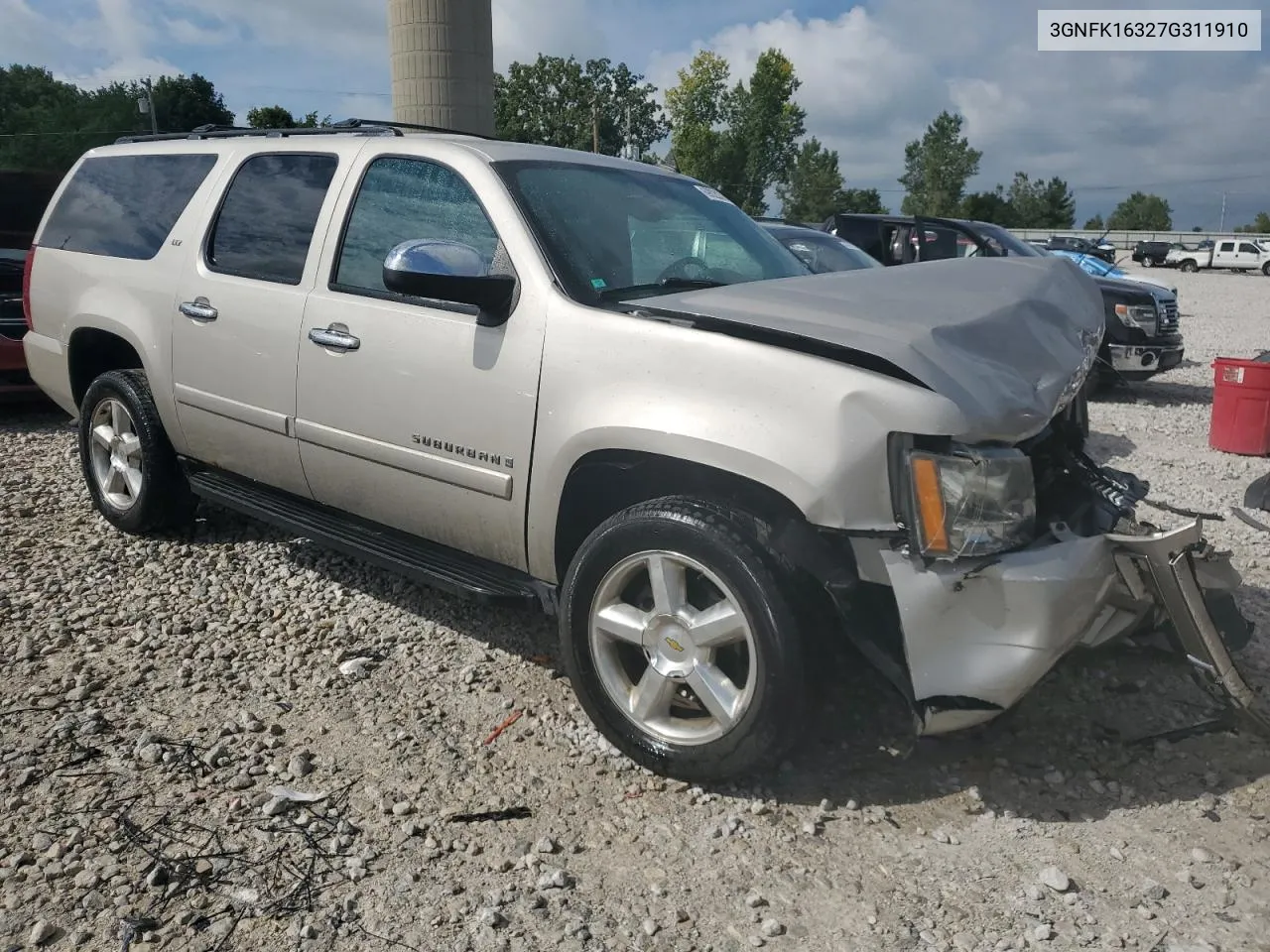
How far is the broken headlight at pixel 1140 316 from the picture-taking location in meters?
9.72

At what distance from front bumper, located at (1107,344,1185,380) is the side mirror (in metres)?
8.20

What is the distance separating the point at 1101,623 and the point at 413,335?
2312 mm

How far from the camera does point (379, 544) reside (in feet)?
12.4

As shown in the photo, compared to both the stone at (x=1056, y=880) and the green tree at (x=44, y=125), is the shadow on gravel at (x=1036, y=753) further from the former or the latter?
the green tree at (x=44, y=125)

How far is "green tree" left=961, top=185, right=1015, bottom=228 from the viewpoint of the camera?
6906 cm

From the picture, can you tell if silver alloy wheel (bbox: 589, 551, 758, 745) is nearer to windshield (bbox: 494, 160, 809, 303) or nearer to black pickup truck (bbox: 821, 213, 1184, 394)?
windshield (bbox: 494, 160, 809, 303)

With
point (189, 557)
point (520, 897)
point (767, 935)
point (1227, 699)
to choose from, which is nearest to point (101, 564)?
point (189, 557)

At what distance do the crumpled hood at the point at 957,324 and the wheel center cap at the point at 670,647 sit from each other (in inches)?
31.2

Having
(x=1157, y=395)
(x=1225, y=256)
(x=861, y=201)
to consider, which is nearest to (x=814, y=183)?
(x=861, y=201)

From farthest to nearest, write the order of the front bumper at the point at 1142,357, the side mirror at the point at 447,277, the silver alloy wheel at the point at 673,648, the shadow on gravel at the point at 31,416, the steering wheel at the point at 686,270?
the front bumper at the point at 1142,357, the shadow on gravel at the point at 31,416, the steering wheel at the point at 686,270, the side mirror at the point at 447,277, the silver alloy wheel at the point at 673,648

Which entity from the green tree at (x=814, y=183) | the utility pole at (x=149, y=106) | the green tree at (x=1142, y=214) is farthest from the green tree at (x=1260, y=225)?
the utility pole at (x=149, y=106)

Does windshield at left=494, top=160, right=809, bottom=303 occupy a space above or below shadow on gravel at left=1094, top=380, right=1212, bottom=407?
above

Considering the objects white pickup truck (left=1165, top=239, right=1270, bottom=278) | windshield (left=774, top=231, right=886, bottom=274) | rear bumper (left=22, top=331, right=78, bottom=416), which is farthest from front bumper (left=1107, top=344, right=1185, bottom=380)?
white pickup truck (left=1165, top=239, right=1270, bottom=278)

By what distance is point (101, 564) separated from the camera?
15.6 ft
